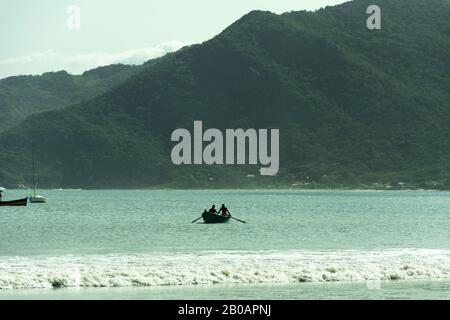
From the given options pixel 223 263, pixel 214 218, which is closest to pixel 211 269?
pixel 223 263

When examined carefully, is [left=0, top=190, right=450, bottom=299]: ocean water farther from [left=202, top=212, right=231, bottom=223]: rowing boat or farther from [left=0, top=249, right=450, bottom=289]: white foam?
[left=202, top=212, right=231, bottom=223]: rowing boat

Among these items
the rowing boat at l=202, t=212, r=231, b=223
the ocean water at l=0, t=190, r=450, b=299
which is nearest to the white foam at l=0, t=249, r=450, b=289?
the ocean water at l=0, t=190, r=450, b=299

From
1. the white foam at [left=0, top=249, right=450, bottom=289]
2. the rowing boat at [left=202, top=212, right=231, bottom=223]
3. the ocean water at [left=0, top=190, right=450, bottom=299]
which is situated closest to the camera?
the ocean water at [left=0, top=190, right=450, bottom=299]

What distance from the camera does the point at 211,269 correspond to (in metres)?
33.6

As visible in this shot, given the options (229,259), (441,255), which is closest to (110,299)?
(229,259)

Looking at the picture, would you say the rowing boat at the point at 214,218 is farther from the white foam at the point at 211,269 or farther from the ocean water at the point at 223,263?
the white foam at the point at 211,269

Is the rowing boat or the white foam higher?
the rowing boat

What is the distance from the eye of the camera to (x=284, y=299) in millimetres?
26922

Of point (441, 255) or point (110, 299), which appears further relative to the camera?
point (441, 255)

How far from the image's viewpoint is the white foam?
30.5m

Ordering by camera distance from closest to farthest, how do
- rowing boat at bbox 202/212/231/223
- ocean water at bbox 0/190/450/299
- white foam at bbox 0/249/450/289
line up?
ocean water at bbox 0/190/450/299, white foam at bbox 0/249/450/289, rowing boat at bbox 202/212/231/223
